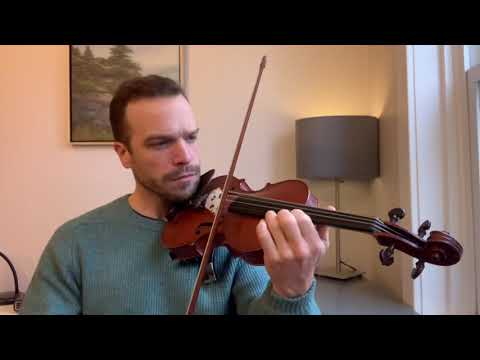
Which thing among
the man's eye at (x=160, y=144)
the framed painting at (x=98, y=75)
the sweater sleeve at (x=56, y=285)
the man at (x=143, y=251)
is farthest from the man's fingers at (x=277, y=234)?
the framed painting at (x=98, y=75)

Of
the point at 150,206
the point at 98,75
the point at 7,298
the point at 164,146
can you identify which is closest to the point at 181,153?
the point at 164,146

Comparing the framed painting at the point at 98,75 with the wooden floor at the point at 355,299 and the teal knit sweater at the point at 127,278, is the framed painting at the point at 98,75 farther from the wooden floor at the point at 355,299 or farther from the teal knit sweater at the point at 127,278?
the wooden floor at the point at 355,299

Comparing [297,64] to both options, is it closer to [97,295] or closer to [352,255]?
[352,255]

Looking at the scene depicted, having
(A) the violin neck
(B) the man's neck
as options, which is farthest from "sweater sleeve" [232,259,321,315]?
(B) the man's neck

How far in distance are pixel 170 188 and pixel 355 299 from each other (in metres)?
0.81

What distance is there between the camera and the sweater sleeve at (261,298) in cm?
60

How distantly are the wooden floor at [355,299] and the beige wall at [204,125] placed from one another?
0.19 m

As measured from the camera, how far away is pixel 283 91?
1.66m

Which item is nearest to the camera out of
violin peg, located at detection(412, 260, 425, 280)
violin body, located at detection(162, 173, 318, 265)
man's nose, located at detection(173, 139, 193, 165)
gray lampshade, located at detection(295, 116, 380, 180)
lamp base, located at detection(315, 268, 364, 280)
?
violin peg, located at detection(412, 260, 425, 280)

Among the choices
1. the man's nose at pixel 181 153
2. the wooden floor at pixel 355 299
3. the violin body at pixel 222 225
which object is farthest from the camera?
the wooden floor at pixel 355 299

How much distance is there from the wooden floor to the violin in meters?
0.52

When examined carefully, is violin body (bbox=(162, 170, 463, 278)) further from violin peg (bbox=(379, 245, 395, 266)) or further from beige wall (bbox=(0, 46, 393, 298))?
beige wall (bbox=(0, 46, 393, 298))

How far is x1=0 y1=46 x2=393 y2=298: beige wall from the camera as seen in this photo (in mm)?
1648

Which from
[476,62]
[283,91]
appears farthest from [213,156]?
[476,62]
